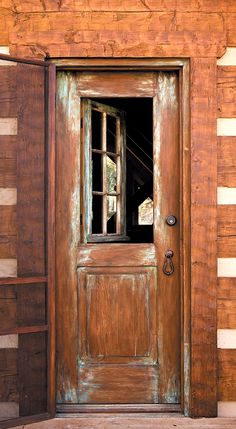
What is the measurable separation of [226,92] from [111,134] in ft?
2.65

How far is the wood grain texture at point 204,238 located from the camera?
2.96m

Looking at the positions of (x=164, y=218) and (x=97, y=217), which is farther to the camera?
(x=97, y=217)

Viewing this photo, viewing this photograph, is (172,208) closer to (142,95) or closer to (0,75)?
(142,95)

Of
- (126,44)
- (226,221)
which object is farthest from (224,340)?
(126,44)

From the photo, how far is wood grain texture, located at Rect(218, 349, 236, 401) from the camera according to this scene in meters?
2.98

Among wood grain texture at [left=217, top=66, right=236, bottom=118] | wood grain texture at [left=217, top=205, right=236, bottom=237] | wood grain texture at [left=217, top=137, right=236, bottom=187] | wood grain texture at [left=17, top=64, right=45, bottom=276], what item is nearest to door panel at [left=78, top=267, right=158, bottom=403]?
wood grain texture at [left=17, top=64, right=45, bottom=276]

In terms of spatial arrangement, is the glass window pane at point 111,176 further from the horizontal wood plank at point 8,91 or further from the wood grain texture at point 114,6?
the wood grain texture at point 114,6

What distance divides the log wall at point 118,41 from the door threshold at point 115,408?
293 mm

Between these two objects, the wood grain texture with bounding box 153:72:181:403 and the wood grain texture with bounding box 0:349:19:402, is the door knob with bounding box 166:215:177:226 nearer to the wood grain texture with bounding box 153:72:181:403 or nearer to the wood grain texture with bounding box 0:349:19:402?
the wood grain texture with bounding box 153:72:181:403

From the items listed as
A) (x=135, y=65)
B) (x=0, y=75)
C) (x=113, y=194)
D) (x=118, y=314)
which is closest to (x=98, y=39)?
(x=135, y=65)

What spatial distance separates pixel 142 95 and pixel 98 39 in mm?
426

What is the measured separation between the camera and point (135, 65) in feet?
9.84

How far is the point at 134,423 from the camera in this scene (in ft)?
9.50

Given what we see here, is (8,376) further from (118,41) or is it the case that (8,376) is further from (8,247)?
(118,41)
